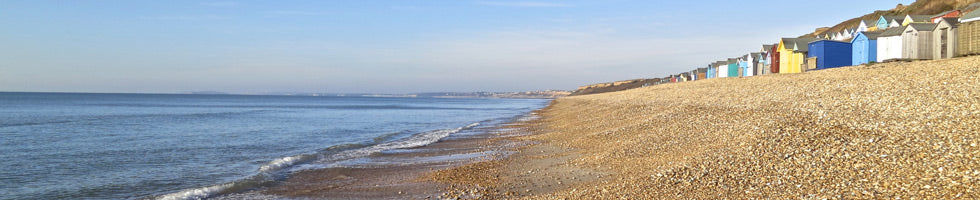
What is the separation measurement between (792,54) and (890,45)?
10.6 m

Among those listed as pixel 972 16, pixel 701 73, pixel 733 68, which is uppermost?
pixel 972 16

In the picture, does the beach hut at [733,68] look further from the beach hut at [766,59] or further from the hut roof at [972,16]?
the hut roof at [972,16]

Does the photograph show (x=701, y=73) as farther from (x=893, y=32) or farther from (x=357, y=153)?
(x=357, y=153)

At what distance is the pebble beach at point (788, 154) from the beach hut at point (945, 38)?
8073mm

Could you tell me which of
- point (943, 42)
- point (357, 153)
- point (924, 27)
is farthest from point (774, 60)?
point (357, 153)

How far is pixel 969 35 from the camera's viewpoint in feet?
81.7

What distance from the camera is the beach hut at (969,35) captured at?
24.5 metres

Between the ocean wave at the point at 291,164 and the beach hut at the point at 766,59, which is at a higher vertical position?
the beach hut at the point at 766,59

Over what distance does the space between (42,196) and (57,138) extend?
17.4m

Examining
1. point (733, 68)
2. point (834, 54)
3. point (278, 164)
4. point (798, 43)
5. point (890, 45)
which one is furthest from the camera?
point (733, 68)

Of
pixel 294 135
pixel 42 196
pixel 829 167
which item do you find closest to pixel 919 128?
pixel 829 167

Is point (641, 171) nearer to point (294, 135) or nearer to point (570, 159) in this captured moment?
point (570, 159)

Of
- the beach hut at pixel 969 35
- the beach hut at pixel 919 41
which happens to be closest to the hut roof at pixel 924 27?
the beach hut at pixel 919 41

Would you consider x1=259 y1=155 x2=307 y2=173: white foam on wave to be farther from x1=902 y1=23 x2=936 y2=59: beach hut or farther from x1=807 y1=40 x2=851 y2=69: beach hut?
x1=807 y1=40 x2=851 y2=69: beach hut
